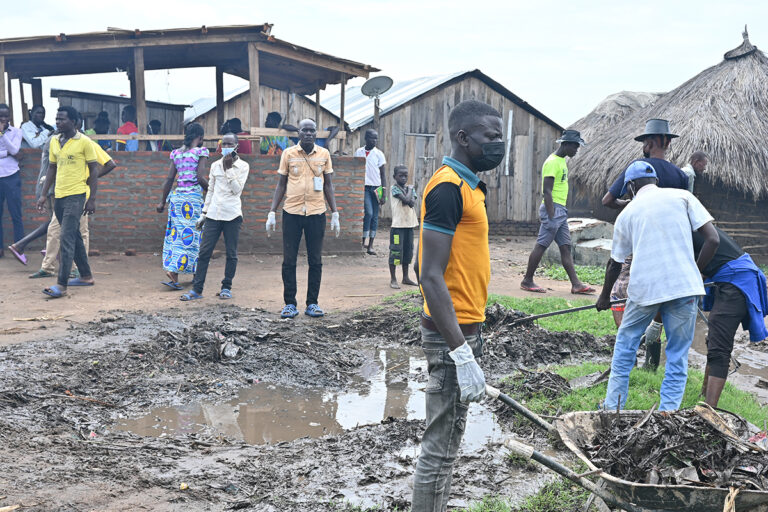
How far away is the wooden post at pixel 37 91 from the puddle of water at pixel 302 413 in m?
12.7

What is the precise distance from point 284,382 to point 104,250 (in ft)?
23.2

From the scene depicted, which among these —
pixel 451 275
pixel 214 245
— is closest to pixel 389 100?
pixel 214 245

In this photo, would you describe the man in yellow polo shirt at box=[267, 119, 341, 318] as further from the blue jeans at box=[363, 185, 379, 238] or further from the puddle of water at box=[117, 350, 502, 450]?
the blue jeans at box=[363, 185, 379, 238]

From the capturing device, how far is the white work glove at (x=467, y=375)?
2.69 m

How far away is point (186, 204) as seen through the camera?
28.1 feet

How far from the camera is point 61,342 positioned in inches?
243

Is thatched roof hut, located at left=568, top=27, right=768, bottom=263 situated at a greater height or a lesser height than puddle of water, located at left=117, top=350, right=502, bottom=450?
greater

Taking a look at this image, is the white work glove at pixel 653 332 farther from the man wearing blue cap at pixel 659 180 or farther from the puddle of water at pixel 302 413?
the puddle of water at pixel 302 413

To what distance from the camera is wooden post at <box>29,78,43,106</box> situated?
1502cm

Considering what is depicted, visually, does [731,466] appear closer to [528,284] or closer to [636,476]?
[636,476]

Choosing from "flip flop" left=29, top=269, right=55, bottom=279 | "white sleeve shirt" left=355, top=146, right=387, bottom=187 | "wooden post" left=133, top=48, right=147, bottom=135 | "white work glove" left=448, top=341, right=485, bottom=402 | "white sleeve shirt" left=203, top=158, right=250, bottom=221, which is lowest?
"flip flop" left=29, top=269, right=55, bottom=279

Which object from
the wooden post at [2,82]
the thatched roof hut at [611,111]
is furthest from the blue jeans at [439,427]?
the thatched roof hut at [611,111]

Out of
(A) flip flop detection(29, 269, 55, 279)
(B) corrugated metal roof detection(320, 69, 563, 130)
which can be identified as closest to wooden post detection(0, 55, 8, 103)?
(A) flip flop detection(29, 269, 55, 279)

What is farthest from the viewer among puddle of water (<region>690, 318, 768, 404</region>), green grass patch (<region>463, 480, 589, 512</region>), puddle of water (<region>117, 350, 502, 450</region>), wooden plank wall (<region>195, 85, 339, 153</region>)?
wooden plank wall (<region>195, 85, 339, 153</region>)
